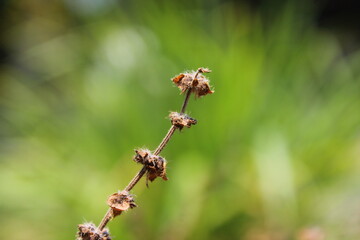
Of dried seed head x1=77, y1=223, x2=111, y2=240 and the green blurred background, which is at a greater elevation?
the green blurred background

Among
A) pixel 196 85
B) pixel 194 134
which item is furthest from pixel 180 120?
pixel 194 134

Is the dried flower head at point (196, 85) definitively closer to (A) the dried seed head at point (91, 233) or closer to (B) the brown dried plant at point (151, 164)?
(B) the brown dried plant at point (151, 164)

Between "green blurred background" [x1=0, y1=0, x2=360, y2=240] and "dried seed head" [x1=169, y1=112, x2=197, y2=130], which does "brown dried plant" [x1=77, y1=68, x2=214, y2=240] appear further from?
"green blurred background" [x1=0, y1=0, x2=360, y2=240]

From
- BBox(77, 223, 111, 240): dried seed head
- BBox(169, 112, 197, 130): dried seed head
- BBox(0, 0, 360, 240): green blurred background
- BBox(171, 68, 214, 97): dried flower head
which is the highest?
BBox(0, 0, 360, 240): green blurred background

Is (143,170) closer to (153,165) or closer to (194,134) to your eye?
(153,165)

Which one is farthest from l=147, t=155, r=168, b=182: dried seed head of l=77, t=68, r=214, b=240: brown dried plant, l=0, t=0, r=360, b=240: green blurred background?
l=0, t=0, r=360, b=240: green blurred background

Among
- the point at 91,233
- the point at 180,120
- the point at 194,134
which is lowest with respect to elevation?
the point at 91,233

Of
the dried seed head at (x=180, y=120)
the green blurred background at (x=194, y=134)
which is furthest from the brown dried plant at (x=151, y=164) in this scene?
the green blurred background at (x=194, y=134)

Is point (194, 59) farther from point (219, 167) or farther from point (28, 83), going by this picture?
point (28, 83)
